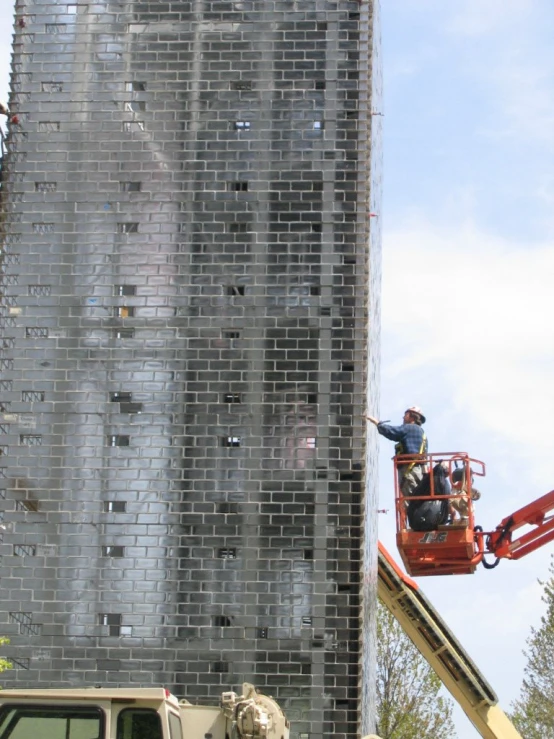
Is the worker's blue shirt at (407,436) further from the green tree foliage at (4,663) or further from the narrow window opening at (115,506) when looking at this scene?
the green tree foliage at (4,663)

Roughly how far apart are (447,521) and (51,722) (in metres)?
15.2

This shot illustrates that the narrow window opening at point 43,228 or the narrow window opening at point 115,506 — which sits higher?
the narrow window opening at point 43,228

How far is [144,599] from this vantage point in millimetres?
32969

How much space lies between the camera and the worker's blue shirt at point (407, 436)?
33188mm

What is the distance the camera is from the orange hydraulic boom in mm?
32562

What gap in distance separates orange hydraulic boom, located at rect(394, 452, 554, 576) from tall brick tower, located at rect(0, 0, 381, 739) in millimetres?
1146

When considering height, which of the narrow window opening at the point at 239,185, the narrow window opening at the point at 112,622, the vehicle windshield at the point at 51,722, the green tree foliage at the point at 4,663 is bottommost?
the vehicle windshield at the point at 51,722

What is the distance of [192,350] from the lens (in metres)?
34.6

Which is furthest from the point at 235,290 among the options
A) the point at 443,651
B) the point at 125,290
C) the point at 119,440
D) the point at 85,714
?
the point at 85,714

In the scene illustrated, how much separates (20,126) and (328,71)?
770cm

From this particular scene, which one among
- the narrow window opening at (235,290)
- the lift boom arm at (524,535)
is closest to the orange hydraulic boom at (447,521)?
the lift boom arm at (524,535)

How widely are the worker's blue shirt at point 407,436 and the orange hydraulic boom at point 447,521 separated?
292 millimetres

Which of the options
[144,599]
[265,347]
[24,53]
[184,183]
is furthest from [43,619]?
[24,53]

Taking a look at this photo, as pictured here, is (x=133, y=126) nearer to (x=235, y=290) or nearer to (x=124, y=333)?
(x=235, y=290)
